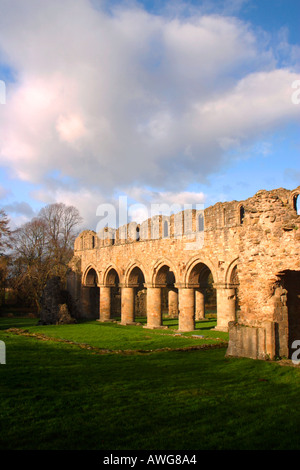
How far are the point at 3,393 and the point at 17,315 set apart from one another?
81.6 ft

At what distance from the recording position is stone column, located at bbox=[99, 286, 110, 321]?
962 inches

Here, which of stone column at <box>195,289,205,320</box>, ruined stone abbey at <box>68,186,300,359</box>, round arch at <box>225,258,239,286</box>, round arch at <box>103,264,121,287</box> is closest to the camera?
ruined stone abbey at <box>68,186,300,359</box>

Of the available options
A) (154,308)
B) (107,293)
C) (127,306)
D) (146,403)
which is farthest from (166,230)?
(146,403)

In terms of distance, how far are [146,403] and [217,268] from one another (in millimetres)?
11486

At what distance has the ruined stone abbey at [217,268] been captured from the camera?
30.5 feet

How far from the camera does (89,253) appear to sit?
86.8 feet

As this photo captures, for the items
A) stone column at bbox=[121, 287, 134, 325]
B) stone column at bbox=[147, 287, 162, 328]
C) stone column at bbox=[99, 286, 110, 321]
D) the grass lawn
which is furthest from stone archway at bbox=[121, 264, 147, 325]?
the grass lawn

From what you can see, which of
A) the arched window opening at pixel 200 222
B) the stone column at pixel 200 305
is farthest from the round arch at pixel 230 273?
the stone column at pixel 200 305

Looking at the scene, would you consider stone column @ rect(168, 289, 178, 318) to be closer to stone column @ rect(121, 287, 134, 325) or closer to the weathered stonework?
stone column @ rect(121, 287, 134, 325)

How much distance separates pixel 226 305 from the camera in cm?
1703

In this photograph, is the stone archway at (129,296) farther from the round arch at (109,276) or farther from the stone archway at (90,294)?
the stone archway at (90,294)

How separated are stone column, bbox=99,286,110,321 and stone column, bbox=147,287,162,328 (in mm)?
5260

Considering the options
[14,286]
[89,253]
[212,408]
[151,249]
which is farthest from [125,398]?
[14,286]

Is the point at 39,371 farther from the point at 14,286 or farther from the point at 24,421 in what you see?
the point at 14,286
